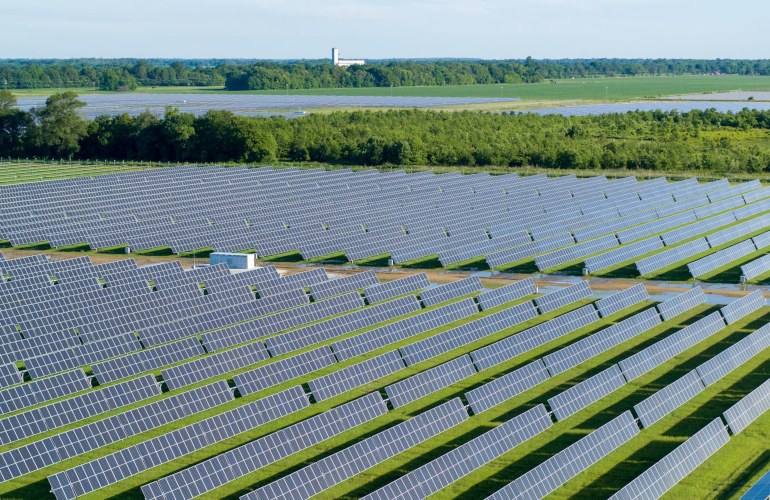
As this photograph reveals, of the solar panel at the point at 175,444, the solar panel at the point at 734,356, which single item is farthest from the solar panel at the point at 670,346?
the solar panel at the point at 175,444

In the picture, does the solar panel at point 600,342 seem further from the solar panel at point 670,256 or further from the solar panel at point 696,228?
the solar panel at point 696,228

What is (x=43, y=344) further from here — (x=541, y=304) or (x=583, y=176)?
(x=583, y=176)

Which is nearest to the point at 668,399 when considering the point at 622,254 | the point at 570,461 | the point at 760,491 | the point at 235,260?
the point at 570,461

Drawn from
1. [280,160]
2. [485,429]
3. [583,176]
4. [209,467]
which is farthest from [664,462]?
[280,160]

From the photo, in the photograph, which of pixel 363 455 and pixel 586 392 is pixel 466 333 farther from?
pixel 363 455

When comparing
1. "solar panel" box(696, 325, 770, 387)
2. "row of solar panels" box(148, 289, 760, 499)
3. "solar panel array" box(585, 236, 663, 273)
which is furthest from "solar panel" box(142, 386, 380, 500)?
"solar panel array" box(585, 236, 663, 273)

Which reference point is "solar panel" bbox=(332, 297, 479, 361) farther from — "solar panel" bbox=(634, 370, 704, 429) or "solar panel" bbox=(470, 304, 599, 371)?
"solar panel" bbox=(634, 370, 704, 429)
